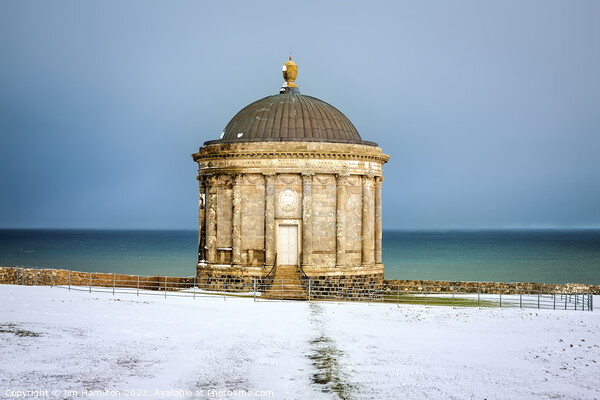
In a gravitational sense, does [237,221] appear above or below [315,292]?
above

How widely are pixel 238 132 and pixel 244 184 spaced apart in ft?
9.64

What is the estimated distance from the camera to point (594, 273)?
110m

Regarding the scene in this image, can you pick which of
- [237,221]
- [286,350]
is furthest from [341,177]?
[286,350]

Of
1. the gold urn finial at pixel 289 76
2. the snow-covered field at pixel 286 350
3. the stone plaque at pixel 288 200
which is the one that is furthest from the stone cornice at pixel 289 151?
the snow-covered field at pixel 286 350

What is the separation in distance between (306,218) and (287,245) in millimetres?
1650

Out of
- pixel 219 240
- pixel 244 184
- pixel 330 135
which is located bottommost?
pixel 219 240

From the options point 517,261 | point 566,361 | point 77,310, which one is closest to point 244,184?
point 77,310

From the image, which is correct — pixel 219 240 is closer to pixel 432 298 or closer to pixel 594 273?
pixel 432 298

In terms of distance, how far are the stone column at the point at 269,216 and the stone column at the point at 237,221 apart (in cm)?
138

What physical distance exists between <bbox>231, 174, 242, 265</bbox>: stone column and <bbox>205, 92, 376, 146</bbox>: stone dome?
2.18 metres

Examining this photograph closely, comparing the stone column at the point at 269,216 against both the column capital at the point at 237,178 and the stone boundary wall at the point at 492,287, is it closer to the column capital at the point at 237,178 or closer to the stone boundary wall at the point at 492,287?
the column capital at the point at 237,178

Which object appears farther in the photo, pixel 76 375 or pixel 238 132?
pixel 238 132

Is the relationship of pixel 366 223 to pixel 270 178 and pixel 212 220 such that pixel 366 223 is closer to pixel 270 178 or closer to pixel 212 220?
pixel 270 178

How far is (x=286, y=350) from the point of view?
22.2m
